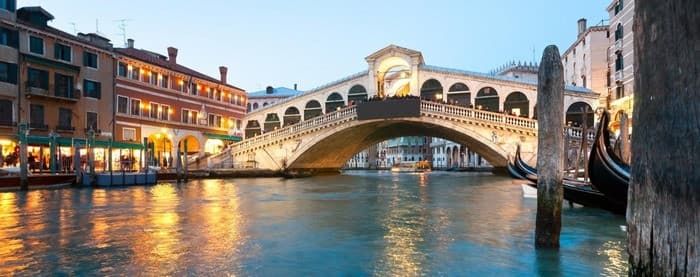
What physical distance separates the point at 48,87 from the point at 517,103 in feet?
65.6

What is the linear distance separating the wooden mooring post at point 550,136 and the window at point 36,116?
18.2 meters

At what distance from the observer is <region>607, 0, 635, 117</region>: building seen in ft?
66.2

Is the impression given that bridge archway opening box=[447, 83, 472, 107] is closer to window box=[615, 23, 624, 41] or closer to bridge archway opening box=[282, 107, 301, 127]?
window box=[615, 23, 624, 41]

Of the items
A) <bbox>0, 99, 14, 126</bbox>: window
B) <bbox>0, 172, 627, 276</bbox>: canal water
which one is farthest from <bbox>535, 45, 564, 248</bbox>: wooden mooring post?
<bbox>0, 99, 14, 126</bbox>: window

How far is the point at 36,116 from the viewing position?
1777 centimetres

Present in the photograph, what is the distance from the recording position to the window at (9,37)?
16578 millimetres

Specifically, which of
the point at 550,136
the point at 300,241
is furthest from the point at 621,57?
the point at 300,241

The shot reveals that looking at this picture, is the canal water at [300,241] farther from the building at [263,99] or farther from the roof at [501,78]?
the building at [263,99]

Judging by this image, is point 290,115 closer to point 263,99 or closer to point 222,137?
point 222,137

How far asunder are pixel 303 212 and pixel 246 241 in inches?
124

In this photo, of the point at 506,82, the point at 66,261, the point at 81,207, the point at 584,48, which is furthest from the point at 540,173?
the point at 584,48

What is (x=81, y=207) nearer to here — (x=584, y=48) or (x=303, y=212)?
(x=303, y=212)

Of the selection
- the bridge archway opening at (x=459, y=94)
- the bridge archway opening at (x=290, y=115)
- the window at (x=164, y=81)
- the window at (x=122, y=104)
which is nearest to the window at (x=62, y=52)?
the window at (x=122, y=104)

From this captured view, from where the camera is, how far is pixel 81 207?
9.83m
